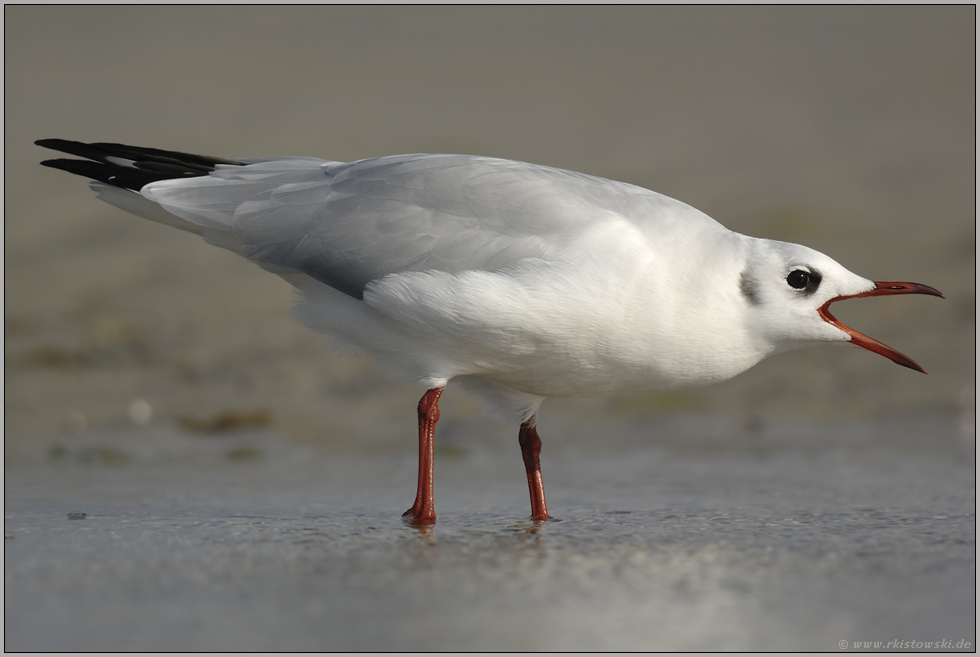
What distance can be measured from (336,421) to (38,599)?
11.2 ft

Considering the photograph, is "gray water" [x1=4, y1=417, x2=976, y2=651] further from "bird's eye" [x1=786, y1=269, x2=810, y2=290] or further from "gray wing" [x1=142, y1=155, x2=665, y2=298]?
"gray wing" [x1=142, y1=155, x2=665, y2=298]

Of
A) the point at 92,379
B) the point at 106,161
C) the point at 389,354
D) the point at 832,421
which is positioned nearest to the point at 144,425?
the point at 92,379

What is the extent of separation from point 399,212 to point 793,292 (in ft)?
4.93

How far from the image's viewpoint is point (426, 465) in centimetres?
454

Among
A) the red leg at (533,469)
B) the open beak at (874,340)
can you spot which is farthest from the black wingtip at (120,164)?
the open beak at (874,340)

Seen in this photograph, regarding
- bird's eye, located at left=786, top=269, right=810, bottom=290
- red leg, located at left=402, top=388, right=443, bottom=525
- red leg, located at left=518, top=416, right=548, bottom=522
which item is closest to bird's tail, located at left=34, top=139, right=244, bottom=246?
red leg, located at left=402, top=388, right=443, bottom=525

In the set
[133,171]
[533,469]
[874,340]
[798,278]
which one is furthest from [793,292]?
[133,171]

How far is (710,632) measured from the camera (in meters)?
2.94

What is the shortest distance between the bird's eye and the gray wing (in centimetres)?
64

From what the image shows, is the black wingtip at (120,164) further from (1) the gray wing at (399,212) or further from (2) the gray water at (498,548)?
(2) the gray water at (498,548)

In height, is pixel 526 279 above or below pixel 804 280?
below

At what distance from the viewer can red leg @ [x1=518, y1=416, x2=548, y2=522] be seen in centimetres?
462

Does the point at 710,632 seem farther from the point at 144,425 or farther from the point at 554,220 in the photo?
the point at 144,425

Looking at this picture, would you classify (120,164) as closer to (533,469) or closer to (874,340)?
(533,469)
